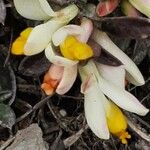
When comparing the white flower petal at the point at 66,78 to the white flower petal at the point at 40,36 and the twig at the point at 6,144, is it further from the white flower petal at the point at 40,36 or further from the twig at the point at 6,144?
the twig at the point at 6,144

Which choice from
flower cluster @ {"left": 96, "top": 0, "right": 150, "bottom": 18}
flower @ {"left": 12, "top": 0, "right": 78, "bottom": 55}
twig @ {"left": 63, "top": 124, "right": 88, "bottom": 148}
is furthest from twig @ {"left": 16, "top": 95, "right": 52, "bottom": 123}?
flower cluster @ {"left": 96, "top": 0, "right": 150, "bottom": 18}

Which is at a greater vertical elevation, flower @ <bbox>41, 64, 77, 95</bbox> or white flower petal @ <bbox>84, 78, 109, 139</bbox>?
flower @ <bbox>41, 64, 77, 95</bbox>

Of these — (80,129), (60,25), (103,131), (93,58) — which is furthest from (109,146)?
(60,25)

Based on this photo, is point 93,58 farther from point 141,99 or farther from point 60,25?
point 141,99

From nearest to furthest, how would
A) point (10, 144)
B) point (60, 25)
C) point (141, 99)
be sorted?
1. point (60, 25)
2. point (10, 144)
3. point (141, 99)

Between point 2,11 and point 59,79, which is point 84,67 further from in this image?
point 2,11

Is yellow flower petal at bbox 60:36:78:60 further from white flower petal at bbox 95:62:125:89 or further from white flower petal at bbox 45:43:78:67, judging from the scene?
white flower petal at bbox 95:62:125:89

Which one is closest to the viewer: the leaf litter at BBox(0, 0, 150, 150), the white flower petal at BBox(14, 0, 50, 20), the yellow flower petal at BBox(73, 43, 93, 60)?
the yellow flower petal at BBox(73, 43, 93, 60)
